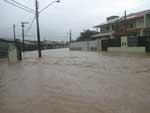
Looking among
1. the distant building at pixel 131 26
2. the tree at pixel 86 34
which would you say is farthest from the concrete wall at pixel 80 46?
the tree at pixel 86 34

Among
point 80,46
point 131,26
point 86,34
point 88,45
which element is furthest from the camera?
point 86,34

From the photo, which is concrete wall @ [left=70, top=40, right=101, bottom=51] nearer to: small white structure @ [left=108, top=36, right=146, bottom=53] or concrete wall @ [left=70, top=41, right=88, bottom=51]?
concrete wall @ [left=70, top=41, right=88, bottom=51]

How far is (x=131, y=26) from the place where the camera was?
4484cm

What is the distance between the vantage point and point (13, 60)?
25.1 meters

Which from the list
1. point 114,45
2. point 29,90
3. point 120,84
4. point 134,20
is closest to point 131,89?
point 120,84

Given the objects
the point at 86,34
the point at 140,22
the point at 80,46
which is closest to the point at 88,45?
the point at 80,46

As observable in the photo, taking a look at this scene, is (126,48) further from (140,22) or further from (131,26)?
(131,26)

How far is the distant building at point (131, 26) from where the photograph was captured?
39438 mm

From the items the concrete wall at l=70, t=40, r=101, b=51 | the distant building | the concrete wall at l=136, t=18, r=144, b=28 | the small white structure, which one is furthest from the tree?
the small white structure

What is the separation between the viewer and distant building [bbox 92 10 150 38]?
39438 millimetres

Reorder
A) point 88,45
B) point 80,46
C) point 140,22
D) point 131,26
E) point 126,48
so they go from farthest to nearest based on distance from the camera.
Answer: point 80,46, point 88,45, point 131,26, point 140,22, point 126,48

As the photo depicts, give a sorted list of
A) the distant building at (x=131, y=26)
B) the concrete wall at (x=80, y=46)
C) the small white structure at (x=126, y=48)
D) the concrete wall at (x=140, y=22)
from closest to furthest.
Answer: the small white structure at (x=126, y=48)
the distant building at (x=131, y=26)
the concrete wall at (x=140, y=22)
the concrete wall at (x=80, y=46)

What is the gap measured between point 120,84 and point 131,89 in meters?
0.94

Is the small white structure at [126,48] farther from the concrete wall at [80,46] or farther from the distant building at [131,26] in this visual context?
the concrete wall at [80,46]
